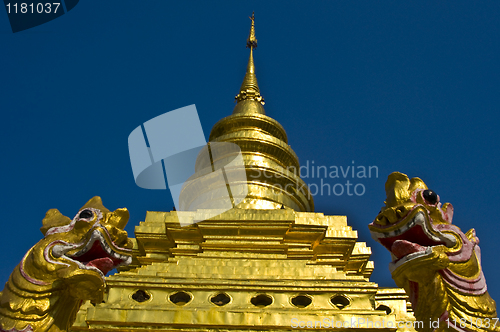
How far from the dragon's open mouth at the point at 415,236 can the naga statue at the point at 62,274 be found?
469 centimetres

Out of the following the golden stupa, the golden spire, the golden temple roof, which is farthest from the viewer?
the golden spire

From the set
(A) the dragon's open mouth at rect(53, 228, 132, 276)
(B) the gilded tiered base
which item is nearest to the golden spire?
(B) the gilded tiered base

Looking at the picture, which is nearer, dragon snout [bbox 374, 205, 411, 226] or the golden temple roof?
dragon snout [bbox 374, 205, 411, 226]

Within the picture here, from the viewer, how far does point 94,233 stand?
934 cm

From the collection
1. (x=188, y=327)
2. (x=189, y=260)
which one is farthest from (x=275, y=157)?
(x=188, y=327)

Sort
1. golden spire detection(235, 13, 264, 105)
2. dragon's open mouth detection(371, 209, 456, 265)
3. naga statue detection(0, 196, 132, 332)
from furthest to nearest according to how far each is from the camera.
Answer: golden spire detection(235, 13, 264, 105), dragon's open mouth detection(371, 209, 456, 265), naga statue detection(0, 196, 132, 332)

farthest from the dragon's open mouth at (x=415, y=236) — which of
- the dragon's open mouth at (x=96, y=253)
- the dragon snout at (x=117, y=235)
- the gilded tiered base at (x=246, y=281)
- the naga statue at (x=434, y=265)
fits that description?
the dragon's open mouth at (x=96, y=253)

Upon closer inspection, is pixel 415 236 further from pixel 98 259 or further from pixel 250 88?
pixel 250 88

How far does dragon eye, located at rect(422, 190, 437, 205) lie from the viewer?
32.4 feet

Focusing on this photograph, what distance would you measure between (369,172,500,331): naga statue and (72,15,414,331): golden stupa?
→ 0.72 m

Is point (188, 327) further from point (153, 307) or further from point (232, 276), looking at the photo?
point (232, 276)

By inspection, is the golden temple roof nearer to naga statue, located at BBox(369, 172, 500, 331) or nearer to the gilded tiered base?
the gilded tiered base

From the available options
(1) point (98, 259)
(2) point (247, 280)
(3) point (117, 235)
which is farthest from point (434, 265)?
(1) point (98, 259)

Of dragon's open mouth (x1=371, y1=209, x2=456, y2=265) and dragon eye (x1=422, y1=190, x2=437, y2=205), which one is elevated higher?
dragon eye (x1=422, y1=190, x2=437, y2=205)
